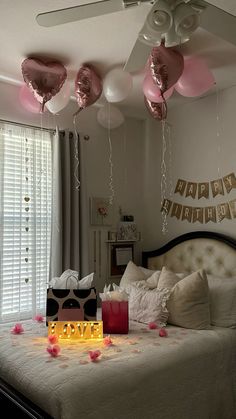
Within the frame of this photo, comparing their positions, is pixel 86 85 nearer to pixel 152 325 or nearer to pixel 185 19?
pixel 185 19

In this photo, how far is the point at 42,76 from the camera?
226 cm

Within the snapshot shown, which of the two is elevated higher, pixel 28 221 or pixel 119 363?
pixel 28 221

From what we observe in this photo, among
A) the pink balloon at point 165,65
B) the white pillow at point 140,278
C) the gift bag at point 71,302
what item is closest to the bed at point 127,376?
the gift bag at point 71,302

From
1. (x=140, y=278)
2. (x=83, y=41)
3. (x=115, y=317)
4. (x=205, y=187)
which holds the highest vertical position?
(x=83, y=41)

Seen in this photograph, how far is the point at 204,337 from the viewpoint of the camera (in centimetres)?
207

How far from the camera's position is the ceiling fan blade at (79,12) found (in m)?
Answer: 1.46

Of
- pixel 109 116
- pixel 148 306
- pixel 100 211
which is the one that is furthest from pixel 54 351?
pixel 109 116

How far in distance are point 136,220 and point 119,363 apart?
2.09 meters

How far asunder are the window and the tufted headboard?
1.10 meters

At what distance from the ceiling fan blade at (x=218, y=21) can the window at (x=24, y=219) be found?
173cm

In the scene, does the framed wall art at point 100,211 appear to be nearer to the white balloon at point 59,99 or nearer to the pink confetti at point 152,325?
the white balloon at point 59,99

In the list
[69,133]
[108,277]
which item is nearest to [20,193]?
[69,133]

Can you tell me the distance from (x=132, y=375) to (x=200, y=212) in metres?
1.81

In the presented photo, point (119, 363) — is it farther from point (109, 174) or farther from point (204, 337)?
point (109, 174)
